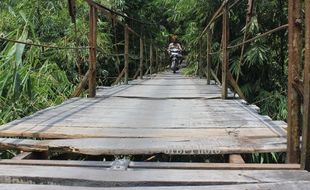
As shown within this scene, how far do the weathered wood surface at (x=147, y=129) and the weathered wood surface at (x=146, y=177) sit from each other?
0.28 m

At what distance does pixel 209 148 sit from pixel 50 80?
3.32 meters

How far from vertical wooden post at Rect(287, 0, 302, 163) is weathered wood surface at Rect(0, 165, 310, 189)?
0.56 ft

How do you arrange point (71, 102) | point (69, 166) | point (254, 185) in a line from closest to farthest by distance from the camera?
point (254, 185) → point (69, 166) → point (71, 102)

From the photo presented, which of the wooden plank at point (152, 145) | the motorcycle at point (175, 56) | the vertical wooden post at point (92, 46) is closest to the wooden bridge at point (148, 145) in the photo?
the wooden plank at point (152, 145)

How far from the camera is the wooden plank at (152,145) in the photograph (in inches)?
83.7

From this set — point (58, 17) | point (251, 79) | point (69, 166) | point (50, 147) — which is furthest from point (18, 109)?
point (251, 79)

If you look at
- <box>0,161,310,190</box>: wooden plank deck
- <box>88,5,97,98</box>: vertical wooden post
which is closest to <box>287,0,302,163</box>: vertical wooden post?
<box>0,161,310,190</box>: wooden plank deck

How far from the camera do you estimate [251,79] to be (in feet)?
25.0

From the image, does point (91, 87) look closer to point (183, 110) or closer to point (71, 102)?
point (71, 102)

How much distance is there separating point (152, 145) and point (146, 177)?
1.48 feet

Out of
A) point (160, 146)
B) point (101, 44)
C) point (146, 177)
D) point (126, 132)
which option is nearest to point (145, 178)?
point (146, 177)

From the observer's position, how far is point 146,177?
177 centimetres

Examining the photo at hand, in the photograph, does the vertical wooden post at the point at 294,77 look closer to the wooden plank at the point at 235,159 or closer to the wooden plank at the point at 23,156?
the wooden plank at the point at 235,159

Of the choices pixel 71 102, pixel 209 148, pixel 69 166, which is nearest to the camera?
pixel 69 166
